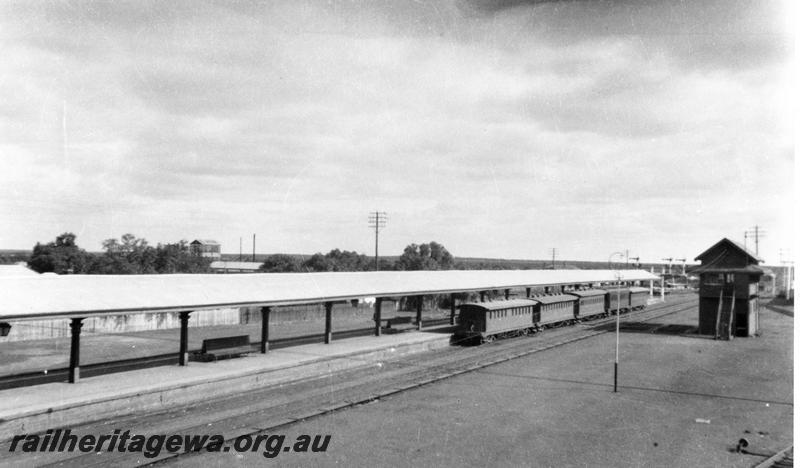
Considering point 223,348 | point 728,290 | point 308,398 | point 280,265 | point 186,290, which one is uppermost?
point 186,290

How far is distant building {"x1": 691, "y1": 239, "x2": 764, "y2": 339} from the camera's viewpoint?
3806cm

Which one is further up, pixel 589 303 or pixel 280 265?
pixel 280 265

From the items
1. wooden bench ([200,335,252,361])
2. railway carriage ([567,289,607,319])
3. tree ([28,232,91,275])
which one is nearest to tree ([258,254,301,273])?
tree ([28,232,91,275])

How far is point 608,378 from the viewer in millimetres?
24188

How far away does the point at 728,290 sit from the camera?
126 feet

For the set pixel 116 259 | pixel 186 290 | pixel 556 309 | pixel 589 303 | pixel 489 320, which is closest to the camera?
pixel 186 290

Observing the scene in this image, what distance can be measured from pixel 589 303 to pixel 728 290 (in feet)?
39.4

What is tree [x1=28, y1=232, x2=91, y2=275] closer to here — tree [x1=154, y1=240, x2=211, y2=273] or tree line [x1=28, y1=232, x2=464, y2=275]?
tree line [x1=28, y1=232, x2=464, y2=275]

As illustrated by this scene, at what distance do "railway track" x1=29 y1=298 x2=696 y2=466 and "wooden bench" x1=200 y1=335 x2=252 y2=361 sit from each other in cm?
453

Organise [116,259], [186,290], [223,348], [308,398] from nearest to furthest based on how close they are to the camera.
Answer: [308,398] < [186,290] < [223,348] < [116,259]

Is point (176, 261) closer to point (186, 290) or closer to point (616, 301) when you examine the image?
point (616, 301)

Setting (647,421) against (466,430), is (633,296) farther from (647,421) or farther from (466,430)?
(466,430)

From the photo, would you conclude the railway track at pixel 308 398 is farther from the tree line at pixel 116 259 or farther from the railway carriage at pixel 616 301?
the tree line at pixel 116 259

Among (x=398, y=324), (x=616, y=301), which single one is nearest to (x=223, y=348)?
(x=398, y=324)
